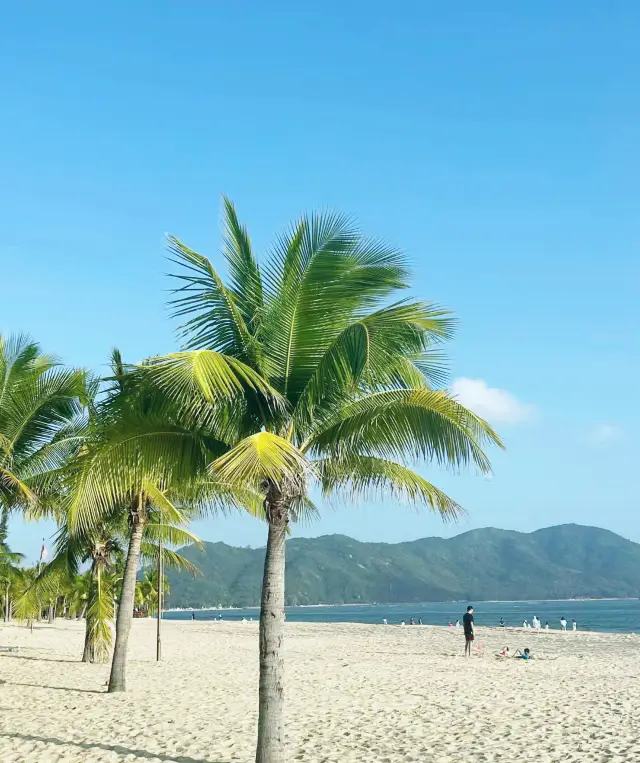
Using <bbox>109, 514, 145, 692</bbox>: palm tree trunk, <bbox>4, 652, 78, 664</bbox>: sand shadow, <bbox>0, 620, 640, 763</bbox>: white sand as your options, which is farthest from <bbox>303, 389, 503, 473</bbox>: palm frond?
<bbox>4, 652, 78, 664</bbox>: sand shadow

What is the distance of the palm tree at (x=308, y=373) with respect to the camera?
8180mm

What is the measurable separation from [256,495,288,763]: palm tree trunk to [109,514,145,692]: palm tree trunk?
667cm

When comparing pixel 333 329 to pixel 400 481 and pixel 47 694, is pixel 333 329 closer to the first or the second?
pixel 400 481

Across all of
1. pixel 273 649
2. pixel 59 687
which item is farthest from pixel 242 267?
pixel 59 687

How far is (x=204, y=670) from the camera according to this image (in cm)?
2002

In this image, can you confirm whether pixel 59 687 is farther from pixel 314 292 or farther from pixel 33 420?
pixel 314 292

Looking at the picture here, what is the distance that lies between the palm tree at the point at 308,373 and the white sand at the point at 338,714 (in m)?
2.67

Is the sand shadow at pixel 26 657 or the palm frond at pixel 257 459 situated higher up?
the palm frond at pixel 257 459

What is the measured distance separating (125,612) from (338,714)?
15.4 ft

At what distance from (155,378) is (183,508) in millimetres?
9896

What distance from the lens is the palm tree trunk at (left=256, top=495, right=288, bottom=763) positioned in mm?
7773

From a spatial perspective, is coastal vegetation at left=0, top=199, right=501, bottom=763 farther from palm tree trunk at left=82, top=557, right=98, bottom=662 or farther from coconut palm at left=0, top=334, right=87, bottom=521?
palm tree trunk at left=82, top=557, right=98, bottom=662

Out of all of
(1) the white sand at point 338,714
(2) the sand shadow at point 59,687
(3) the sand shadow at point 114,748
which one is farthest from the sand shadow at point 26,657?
(3) the sand shadow at point 114,748

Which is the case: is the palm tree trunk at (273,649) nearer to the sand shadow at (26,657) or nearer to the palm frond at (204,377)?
the palm frond at (204,377)
